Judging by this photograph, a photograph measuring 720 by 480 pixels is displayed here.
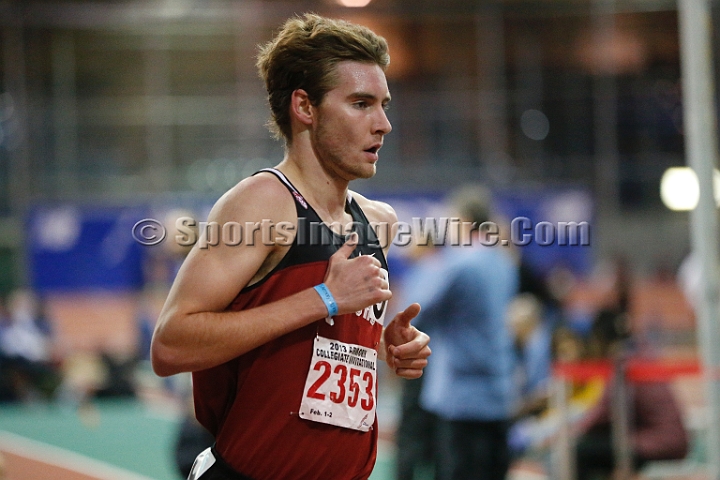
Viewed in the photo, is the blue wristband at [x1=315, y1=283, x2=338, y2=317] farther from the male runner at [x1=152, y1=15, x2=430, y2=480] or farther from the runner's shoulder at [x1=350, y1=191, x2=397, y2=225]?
the runner's shoulder at [x1=350, y1=191, x2=397, y2=225]

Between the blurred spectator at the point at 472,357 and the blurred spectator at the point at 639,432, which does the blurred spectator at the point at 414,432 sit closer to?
the blurred spectator at the point at 472,357

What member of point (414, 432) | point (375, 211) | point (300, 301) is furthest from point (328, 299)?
point (414, 432)

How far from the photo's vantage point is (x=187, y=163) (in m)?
15.3

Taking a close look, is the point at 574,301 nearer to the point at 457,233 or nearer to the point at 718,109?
the point at 718,109

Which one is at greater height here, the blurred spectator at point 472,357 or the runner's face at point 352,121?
the runner's face at point 352,121

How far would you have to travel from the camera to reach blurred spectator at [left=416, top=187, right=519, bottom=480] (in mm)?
4977

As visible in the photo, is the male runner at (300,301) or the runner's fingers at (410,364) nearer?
the male runner at (300,301)

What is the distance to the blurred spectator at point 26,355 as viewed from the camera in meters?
12.4

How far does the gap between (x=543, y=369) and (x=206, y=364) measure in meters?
5.29

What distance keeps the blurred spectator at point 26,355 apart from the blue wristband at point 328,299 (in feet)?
36.9

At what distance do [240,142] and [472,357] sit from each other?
10693 mm

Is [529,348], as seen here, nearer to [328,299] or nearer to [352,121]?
[352,121]

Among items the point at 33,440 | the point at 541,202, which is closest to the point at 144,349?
the point at 33,440

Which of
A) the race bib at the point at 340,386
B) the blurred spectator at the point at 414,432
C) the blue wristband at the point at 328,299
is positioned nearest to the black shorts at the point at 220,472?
the race bib at the point at 340,386
